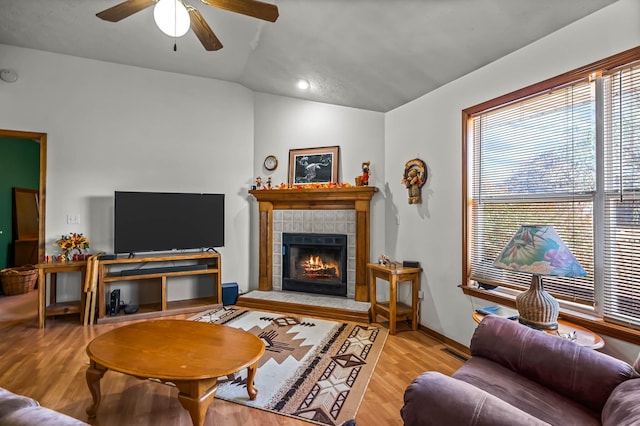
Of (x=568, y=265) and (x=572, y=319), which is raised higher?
(x=568, y=265)

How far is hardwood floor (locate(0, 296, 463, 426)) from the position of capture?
6.83 ft

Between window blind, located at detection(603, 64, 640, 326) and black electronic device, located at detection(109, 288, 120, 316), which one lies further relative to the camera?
black electronic device, located at detection(109, 288, 120, 316)

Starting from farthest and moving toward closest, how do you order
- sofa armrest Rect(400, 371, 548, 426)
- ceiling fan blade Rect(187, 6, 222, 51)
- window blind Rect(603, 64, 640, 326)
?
ceiling fan blade Rect(187, 6, 222, 51) < window blind Rect(603, 64, 640, 326) < sofa armrest Rect(400, 371, 548, 426)

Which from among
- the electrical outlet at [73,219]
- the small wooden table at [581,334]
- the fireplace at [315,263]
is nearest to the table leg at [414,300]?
the fireplace at [315,263]

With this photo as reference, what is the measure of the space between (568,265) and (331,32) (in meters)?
2.61

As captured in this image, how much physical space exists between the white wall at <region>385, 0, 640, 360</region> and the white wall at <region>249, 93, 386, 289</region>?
0.17 m

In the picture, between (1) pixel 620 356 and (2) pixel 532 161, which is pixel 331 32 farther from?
(1) pixel 620 356

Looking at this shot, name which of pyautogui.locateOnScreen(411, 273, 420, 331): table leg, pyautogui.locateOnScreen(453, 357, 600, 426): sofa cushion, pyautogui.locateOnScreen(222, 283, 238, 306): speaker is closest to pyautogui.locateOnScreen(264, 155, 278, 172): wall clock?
pyautogui.locateOnScreen(222, 283, 238, 306): speaker

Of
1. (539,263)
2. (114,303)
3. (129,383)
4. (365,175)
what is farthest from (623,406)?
(114,303)

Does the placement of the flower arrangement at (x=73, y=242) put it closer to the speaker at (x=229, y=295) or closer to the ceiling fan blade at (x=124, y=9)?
the speaker at (x=229, y=295)

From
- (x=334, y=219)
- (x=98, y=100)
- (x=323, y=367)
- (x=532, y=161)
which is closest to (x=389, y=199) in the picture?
(x=334, y=219)

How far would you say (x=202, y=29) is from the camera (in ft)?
8.03

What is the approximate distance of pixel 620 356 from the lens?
6.44ft

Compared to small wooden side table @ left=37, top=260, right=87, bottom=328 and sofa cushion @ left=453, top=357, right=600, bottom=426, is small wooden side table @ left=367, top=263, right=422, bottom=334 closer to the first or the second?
sofa cushion @ left=453, top=357, right=600, bottom=426
